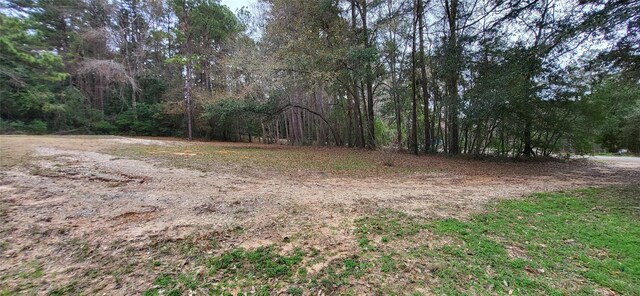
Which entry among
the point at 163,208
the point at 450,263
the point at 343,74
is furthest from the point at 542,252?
the point at 343,74

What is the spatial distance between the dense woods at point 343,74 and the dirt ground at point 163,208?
3.39 m

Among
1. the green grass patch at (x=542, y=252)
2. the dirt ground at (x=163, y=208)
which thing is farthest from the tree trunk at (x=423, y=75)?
the green grass patch at (x=542, y=252)

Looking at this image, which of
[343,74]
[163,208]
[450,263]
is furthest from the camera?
[343,74]

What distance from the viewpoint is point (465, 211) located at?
315 centimetres

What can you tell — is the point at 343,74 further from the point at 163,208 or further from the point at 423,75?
the point at 163,208

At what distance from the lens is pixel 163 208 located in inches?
120

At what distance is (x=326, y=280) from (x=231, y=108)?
459 inches

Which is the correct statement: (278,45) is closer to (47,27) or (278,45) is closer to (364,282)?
(364,282)

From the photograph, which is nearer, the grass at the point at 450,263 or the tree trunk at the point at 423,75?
the grass at the point at 450,263

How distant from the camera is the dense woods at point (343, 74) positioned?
700 cm

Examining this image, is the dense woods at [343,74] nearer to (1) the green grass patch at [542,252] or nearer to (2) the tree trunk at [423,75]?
(2) the tree trunk at [423,75]

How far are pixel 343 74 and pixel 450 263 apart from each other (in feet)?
30.4

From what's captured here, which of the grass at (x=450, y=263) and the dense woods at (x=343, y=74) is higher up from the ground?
the dense woods at (x=343, y=74)

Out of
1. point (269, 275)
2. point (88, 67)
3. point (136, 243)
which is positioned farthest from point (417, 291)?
point (88, 67)
